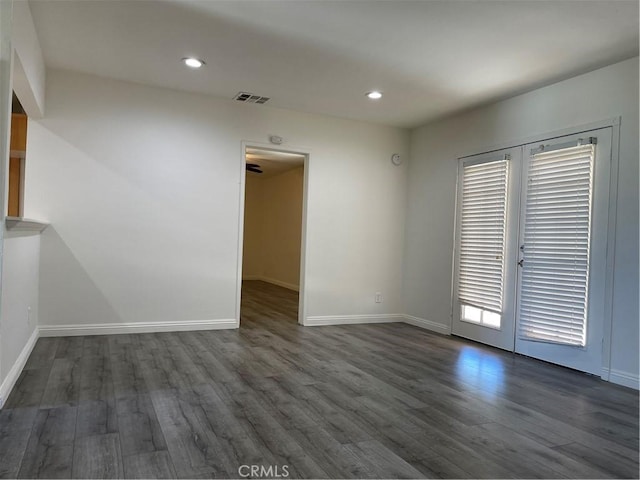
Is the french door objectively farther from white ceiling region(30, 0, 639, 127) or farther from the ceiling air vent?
the ceiling air vent

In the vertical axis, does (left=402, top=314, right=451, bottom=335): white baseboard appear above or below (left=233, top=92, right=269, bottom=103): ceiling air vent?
below

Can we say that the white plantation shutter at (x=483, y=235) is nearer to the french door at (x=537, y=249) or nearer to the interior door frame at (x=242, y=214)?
the french door at (x=537, y=249)

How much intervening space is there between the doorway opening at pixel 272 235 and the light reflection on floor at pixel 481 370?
8.26ft

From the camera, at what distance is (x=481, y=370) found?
12.4 feet

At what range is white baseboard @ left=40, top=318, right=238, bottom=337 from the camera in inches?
172

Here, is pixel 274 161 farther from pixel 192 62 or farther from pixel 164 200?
pixel 192 62

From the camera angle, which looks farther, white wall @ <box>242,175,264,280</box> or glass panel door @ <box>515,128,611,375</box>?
white wall @ <box>242,175,264,280</box>

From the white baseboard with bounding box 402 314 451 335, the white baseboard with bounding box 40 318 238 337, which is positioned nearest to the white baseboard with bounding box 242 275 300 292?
the white baseboard with bounding box 402 314 451 335

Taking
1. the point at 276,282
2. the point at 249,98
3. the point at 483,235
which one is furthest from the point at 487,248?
the point at 276,282

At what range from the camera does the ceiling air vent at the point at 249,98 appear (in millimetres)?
4875

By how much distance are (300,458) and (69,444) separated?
3.82 feet

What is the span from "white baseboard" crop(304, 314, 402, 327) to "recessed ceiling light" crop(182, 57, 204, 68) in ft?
10.3

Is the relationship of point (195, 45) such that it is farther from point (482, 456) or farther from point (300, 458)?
point (482, 456)

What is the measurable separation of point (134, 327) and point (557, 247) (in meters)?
4.32
